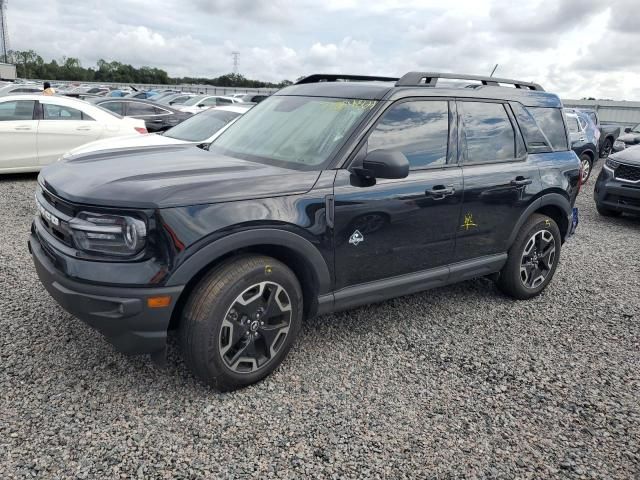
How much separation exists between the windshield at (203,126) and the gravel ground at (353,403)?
12.2ft

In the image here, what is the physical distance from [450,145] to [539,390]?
1.80 m

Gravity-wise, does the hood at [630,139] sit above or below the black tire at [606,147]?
above

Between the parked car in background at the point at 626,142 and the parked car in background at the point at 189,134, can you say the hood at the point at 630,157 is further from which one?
the parked car in background at the point at 189,134

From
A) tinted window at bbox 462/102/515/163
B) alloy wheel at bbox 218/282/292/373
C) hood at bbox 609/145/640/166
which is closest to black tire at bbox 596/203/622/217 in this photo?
hood at bbox 609/145/640/166

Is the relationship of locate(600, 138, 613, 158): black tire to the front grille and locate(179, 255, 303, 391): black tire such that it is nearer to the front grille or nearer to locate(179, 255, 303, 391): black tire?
the front grille

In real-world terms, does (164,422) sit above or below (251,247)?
below

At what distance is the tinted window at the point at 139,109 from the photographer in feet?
42.8

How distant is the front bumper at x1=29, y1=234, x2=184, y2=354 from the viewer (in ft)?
8.44

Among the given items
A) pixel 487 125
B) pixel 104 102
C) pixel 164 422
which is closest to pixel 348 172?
pixel 487 125

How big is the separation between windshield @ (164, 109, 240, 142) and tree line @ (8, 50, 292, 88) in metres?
67.6

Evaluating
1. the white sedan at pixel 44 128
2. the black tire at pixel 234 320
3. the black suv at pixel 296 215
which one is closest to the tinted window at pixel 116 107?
the white sedan at pixel 44 128

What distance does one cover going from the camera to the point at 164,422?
272 centimetres

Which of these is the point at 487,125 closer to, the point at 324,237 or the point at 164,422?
the point at 324,237

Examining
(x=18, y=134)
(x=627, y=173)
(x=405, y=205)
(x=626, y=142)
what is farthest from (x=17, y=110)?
(x=626, y=142)
